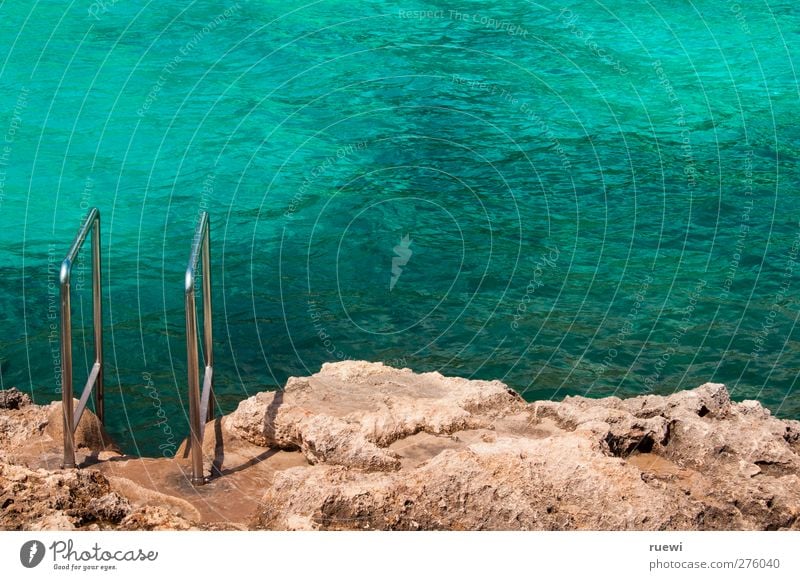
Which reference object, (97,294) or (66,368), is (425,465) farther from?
(97,294)

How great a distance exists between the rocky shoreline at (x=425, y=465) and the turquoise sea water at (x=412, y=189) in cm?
218

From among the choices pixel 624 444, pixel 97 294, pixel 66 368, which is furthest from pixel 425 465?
pixel 97 294

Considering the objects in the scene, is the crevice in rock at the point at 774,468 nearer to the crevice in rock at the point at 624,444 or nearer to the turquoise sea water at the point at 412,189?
the crevice in rock at the point at 624,444

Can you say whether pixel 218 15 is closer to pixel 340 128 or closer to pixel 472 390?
pixel 340 128

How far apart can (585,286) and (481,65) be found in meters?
5.40

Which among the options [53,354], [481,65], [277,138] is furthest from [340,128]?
[53,354]

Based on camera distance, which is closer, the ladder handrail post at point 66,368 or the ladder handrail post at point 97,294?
the ladder handrail post at point 66,368
